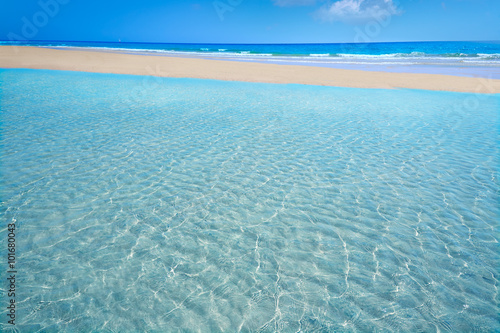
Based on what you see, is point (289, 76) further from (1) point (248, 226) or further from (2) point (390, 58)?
(2) point (390, 58)

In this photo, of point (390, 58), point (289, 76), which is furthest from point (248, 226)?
point (390, 58)

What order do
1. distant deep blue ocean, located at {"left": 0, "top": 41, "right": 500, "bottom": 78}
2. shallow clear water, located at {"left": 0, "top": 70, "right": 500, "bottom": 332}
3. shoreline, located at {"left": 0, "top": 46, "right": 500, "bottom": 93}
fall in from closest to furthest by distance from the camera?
shallow clear water, located at {"left": 0, "top": 70, "right": 500, "bottom": 332}, shoreline, located at {"left": 0, "top": 46, "right": 500, "bottom": 93}, distant deep blue ocean, located at {"left": 0, "top": 41, "right": 500, "bottom": 78}

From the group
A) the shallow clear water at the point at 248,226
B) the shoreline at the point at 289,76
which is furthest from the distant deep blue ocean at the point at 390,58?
the shallow clear water at the point at 248,226

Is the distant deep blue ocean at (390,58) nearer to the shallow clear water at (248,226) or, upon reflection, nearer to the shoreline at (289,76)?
the shoreline at (289,76)

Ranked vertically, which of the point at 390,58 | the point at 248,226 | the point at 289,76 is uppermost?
the point at 248,226

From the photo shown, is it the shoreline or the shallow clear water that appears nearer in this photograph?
the shallow clear water

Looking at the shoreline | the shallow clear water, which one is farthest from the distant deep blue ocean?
the shallow clear water

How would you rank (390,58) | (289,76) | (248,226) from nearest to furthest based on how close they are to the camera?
(248,226)
(289,76)
(390,58)

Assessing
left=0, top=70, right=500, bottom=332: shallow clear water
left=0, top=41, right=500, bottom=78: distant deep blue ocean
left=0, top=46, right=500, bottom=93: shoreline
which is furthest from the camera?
left=0, top=41, right=500, bottom=78: distant deep blue ocean

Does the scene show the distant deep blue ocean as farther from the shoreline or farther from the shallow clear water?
the shallow clear water

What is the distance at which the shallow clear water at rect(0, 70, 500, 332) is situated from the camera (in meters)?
3.83

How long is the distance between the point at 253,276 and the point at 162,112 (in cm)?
1114

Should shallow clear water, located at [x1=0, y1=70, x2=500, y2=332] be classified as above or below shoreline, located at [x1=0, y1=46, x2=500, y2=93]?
above

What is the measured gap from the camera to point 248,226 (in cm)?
547
